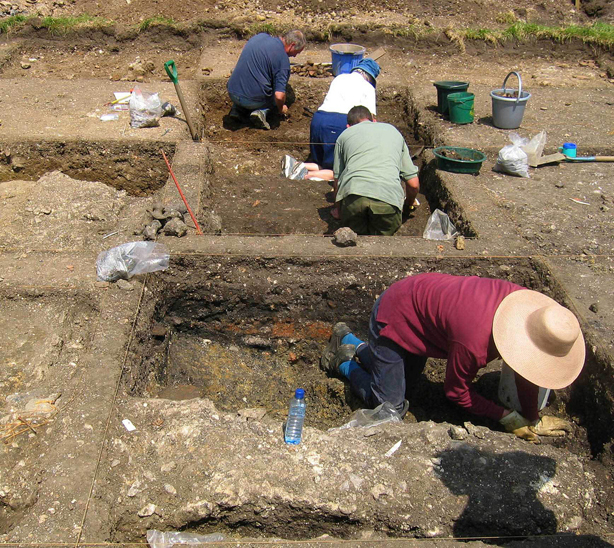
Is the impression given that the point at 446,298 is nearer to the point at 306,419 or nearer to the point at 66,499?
the point at 306,419

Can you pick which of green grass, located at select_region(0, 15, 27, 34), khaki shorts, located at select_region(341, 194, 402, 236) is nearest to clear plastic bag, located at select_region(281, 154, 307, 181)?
khaki shorts, located at select_region(341, 194, 402, 236)

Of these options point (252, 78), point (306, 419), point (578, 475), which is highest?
point (252, 78)

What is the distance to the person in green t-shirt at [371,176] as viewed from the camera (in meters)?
4.44

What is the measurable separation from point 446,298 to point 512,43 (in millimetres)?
7901

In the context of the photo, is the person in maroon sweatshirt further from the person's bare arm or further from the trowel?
the person's bare arm

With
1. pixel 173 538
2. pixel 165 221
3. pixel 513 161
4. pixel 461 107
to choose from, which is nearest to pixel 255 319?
pixel 165 221

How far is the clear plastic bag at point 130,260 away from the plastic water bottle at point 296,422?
5.00ft

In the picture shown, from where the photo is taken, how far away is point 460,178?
5270 mm

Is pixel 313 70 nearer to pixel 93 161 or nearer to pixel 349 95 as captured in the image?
pixel 349 95

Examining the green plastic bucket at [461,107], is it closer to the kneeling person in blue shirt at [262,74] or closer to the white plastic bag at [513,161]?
the white plastic bag at [513,161]

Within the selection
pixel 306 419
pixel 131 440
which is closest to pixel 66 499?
pixel 131 440

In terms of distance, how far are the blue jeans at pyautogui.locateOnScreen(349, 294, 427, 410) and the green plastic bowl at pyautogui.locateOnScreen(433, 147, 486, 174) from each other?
8.44 feet

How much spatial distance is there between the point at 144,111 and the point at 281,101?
1.81 m

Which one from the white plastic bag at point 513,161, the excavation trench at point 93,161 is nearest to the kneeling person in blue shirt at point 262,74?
the excavation trench at point 93,161
